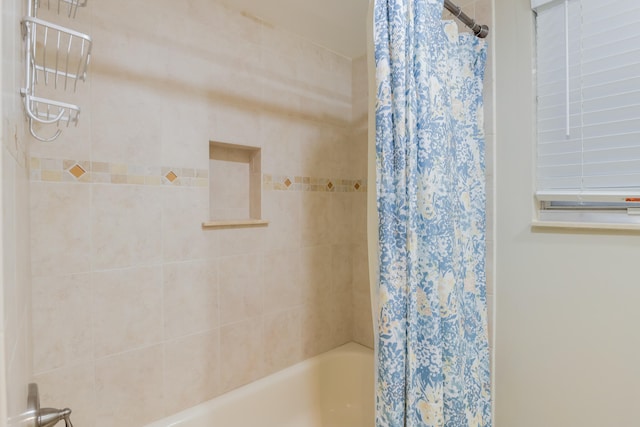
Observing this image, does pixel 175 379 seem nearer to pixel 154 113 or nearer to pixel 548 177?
pixel 154 113

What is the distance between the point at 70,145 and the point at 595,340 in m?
1.99

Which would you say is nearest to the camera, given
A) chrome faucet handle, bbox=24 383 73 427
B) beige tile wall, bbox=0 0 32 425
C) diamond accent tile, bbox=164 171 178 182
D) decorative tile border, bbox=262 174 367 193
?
beige tile wall, bbox=0 0 32 425

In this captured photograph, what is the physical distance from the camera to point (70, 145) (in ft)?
3.84

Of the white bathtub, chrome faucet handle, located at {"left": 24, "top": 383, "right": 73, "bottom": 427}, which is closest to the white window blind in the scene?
the white bathtub

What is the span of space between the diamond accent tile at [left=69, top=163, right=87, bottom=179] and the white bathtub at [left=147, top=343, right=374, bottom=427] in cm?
105

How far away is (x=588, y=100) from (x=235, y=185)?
153 centimetres

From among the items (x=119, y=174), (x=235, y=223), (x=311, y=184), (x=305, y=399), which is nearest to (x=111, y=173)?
(x=119, y=174)

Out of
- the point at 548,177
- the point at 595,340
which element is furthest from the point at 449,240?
the point at 595,340

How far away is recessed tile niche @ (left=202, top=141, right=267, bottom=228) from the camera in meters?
1.62

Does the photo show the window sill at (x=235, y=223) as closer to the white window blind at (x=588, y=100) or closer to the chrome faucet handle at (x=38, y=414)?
the chrome faucet handle at (x=38, y=414)

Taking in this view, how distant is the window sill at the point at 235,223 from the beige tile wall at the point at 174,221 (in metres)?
0.03

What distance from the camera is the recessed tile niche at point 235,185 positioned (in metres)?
1.62

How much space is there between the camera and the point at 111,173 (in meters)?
1.26

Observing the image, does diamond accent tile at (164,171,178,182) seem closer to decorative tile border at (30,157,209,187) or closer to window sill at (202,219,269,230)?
decorative tile border at (30,157,209,187)
